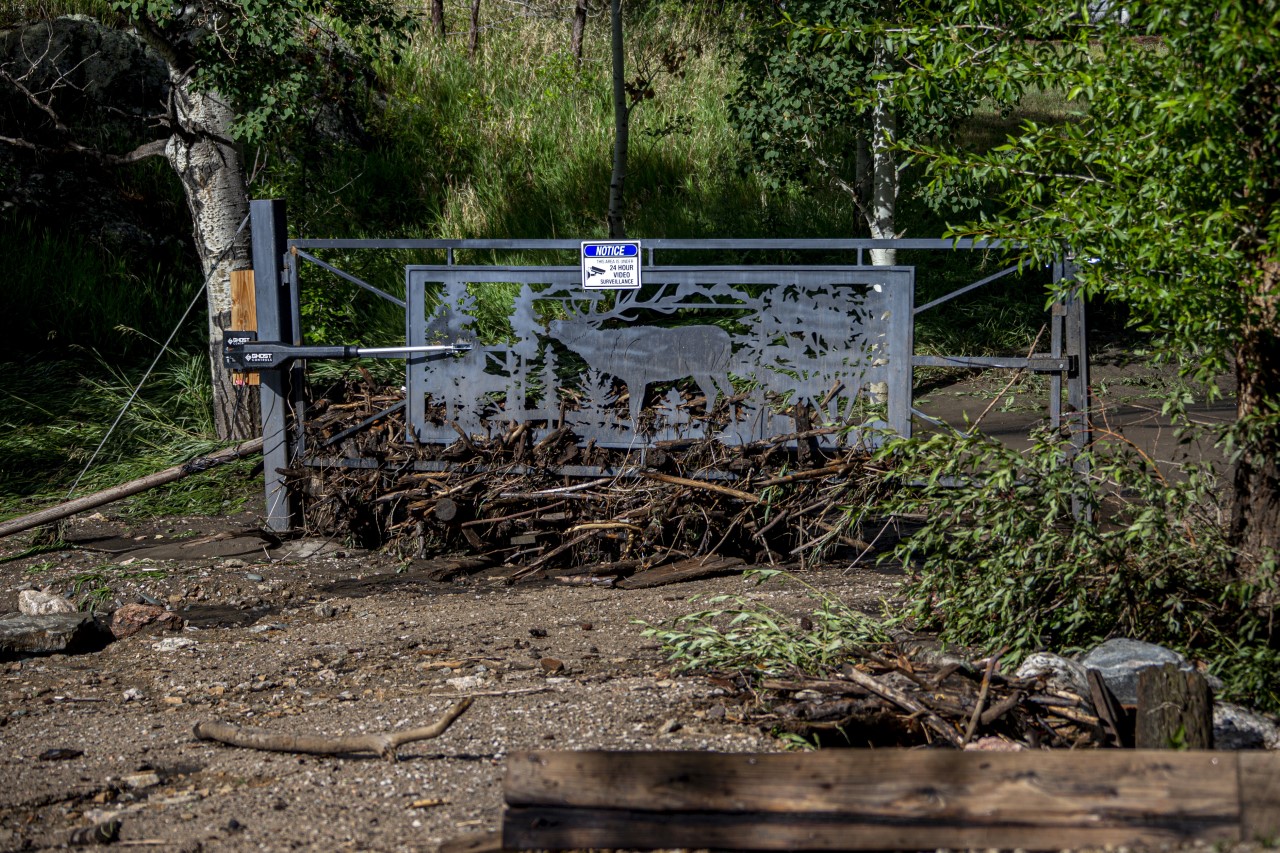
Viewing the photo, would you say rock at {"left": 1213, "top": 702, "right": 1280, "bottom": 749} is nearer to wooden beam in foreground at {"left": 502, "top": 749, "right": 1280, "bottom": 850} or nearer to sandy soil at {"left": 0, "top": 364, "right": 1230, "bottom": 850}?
wooden beam in foreground at {"left": 502, "top": 749, "right": 1280, "bottom": 850}

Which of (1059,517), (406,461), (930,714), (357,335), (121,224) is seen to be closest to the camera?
(930,714)

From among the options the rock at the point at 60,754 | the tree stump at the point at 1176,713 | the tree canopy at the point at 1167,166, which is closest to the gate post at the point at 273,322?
the rock at the point at 60,754

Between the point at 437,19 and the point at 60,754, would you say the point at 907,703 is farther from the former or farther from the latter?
the point at 437,19

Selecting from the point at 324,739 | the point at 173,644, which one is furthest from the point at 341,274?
the point at 324,739

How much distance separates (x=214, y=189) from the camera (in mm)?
9000

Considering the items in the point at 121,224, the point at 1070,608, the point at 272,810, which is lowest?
the point at 272,810

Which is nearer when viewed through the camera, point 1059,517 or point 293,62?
point 1059,517

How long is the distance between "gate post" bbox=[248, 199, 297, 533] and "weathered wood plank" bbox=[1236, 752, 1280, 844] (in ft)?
19.5

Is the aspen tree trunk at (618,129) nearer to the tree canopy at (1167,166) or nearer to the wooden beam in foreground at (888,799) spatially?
the tree canopy at (1167,166)

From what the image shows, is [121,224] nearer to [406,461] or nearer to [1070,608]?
[406,461]

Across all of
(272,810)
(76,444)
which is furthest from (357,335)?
(272,810)

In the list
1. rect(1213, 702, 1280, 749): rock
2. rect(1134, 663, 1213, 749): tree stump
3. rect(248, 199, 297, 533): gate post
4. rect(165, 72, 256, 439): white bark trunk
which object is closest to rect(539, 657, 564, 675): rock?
rect(1134, 663, 1213, 749): tree stump

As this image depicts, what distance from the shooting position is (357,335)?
11094 mm

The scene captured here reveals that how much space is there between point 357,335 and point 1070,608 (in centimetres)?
789
